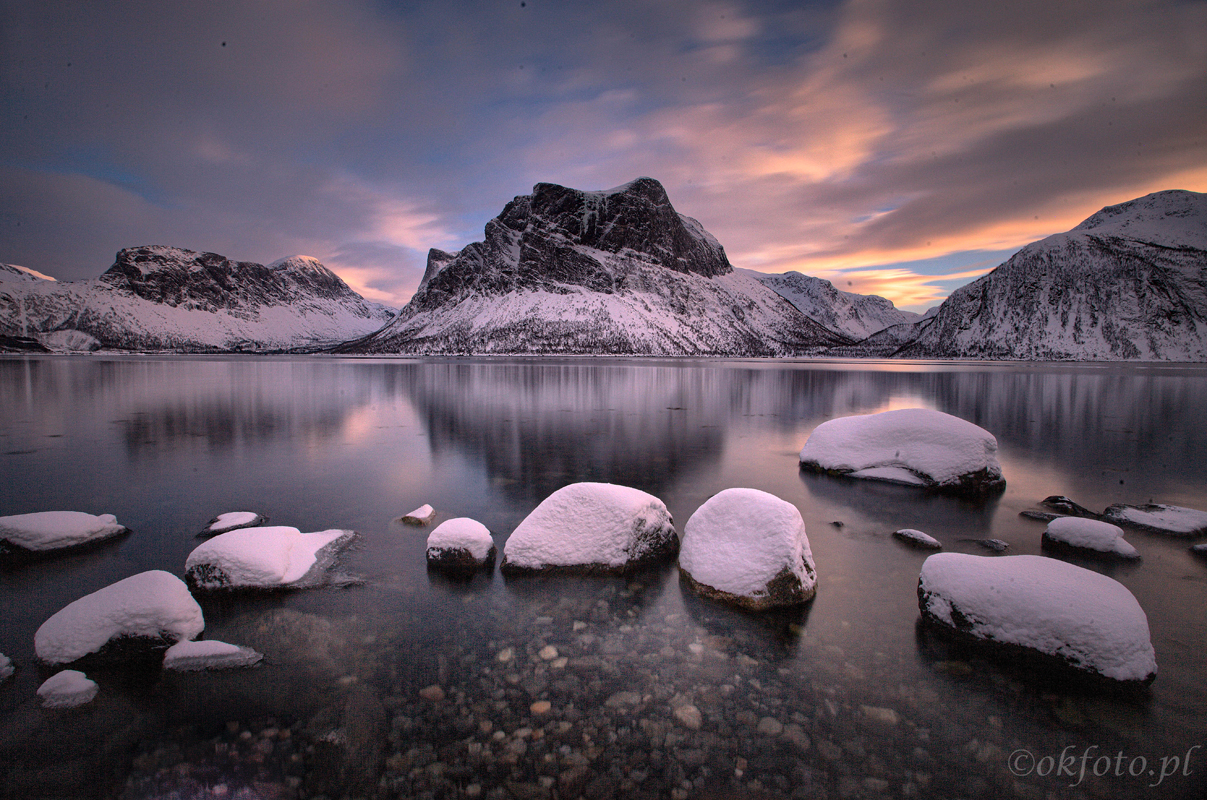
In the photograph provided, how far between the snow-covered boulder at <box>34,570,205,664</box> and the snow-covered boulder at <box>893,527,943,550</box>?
11252mm

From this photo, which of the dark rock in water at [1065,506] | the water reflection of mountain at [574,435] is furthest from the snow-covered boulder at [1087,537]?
the water reflection of mountain at [574,435]

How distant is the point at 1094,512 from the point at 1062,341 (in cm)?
20282

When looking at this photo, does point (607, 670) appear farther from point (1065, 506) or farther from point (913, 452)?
point (1065, 506)

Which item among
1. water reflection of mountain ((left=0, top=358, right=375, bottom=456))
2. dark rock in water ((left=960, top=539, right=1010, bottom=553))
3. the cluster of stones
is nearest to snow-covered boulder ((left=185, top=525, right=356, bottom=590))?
the cluster of stones

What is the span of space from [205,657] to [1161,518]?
16337mm

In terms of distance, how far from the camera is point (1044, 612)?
18.9 feet

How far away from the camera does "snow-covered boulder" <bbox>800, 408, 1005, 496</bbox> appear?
12914mm

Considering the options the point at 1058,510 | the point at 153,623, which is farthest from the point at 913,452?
the point at 153,623

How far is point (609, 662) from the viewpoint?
5.77m

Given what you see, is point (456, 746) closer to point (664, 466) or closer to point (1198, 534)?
point (664, 466)

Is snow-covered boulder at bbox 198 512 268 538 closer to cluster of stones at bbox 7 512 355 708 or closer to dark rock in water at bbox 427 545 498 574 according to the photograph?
cluster of stones at bbox 7 512 355 708

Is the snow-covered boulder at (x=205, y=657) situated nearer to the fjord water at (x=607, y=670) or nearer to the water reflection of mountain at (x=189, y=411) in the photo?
the fjord water at (x=607, y=670)

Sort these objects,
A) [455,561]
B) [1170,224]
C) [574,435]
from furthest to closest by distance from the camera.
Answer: [1170,224] < [574,435] < [455,561]

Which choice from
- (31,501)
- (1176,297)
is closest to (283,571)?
(31,501)
